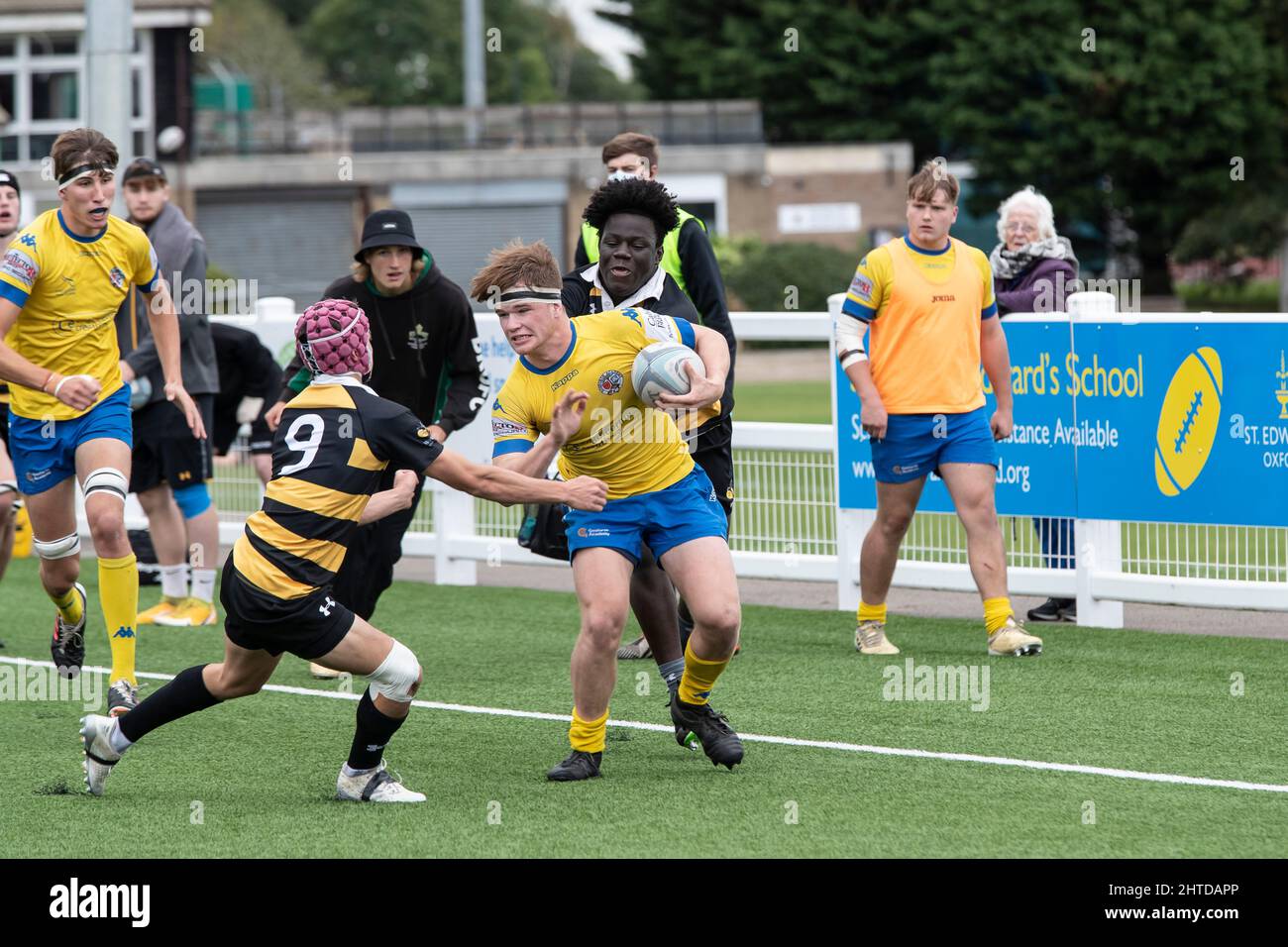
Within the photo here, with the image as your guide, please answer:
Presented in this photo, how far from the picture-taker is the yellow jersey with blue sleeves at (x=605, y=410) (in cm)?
668

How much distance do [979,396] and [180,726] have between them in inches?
148

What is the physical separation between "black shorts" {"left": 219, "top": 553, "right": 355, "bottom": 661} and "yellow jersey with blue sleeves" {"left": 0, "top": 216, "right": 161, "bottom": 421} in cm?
205

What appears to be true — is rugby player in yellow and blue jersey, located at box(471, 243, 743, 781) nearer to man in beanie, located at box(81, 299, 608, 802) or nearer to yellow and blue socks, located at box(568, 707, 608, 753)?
yellow and blue socks, located at box(568, 707, 608, 753)

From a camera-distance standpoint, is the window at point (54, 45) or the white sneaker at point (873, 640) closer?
the white sneaker at point (873, 640)

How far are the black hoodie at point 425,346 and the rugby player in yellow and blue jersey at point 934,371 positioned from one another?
174 cm

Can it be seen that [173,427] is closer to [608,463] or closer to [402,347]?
[402,347]

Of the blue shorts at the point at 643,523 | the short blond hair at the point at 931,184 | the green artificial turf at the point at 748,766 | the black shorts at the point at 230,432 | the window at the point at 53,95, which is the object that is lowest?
the green artificial turf at the point at 748,766

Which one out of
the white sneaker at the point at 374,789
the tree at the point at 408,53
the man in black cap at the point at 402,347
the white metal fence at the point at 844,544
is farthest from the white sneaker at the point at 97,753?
the tree at the point at 408,53

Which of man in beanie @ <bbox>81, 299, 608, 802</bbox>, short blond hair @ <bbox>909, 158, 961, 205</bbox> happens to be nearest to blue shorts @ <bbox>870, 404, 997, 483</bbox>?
short blond hair @ <bbox>909, 158, 961, 205</bbox>

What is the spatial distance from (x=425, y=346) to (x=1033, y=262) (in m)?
3.46

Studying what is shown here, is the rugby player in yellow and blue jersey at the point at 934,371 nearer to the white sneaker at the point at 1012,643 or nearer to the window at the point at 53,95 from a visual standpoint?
the white sneaker at the point at 1012,643

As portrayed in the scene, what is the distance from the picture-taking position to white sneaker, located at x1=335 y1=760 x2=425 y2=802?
21.6 feet

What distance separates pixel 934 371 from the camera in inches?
358

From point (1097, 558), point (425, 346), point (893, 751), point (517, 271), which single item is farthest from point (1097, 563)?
point (517, 271)
